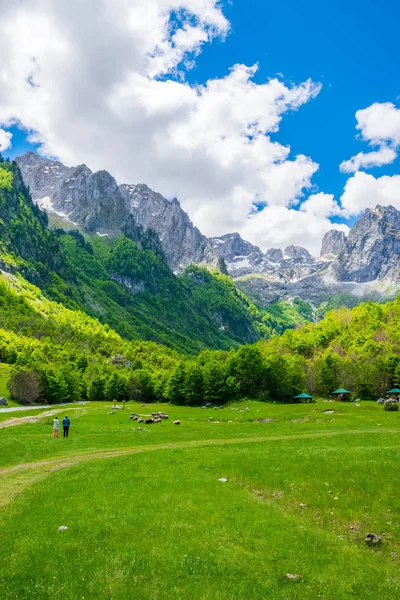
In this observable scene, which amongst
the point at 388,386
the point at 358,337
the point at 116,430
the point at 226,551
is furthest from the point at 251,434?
the point at 358,337

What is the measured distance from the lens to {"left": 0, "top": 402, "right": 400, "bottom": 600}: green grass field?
1462 centimetres

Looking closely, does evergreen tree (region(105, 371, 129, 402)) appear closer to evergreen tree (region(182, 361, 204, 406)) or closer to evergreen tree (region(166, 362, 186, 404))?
evergreen tree (region(166, 362, 186, 404))

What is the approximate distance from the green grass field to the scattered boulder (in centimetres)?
25

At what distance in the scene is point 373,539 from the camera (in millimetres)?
18312

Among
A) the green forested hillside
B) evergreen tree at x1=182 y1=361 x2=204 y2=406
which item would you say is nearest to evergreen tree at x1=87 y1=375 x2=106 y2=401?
the green forested hillside

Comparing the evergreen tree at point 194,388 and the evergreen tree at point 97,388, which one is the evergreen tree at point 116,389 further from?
the evergreen tree at point 194,388

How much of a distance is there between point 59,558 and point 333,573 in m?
11.3

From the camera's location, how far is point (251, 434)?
5438cm

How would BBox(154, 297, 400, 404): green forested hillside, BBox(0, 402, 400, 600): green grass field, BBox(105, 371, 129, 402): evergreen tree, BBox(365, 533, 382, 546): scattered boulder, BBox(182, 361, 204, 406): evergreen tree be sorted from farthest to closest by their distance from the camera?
BBox(105, 371, 129, 402): evergreen tree < BBox(182, 361, 204, 406): evergreen tree < BBox(154, 297, 400, 404): green forested hillside < BBox(365, 533, 382, 546): scattered boulder < BBox(0, 402, 400, 600): green grass field

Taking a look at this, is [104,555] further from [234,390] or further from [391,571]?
[234,390]

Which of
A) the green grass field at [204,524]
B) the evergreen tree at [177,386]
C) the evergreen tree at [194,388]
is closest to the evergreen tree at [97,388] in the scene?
the evergreen tree at [177,386]

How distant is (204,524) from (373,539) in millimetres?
8145

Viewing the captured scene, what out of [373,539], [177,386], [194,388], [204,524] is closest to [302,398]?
[194,388]

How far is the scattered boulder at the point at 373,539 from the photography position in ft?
59.7
